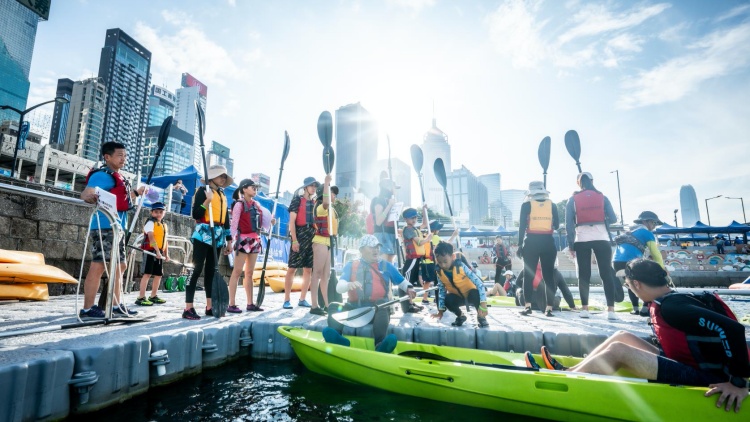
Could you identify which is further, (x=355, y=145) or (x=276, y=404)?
(x=355, y=145)

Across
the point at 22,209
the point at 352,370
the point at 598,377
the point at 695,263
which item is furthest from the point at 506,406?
the point at 695,263

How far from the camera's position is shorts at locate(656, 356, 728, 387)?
7.13 ft

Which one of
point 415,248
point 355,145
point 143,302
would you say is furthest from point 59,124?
point 415,248

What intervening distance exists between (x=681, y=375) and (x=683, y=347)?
0.18 m

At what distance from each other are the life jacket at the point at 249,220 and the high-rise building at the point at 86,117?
11925 centimetres

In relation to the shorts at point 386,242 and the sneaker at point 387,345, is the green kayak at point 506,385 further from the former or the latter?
the shorts at point 386,242

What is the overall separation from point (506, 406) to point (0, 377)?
3.20m

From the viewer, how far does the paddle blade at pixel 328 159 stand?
5.78 meters

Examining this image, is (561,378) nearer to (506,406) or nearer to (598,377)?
(598,377)

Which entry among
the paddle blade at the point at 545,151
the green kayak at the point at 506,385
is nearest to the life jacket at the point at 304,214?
the green kayak at the point at 506,385

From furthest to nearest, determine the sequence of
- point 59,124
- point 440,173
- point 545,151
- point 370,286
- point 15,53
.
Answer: point 59,124
point 15,53
point 440,173
point 545,151
point 370,286

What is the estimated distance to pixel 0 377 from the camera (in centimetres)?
187

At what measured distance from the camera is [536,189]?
519cm

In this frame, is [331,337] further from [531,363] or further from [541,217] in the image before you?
[541,217]
